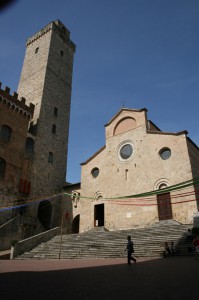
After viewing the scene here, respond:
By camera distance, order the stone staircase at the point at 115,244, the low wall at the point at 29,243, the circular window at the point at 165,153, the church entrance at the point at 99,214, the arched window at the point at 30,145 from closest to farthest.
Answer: the stone staircase at the point at 115,244 < the low wall at the point at 29,243 < the circular window at the point at 165,153 < the church entrance at the point at 99,214 < the arched window at the point at 30,145

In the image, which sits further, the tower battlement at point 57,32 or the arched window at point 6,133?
the tower battlement at point 57,32

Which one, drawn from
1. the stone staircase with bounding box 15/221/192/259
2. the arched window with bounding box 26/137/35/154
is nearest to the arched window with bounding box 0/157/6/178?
the arched window with bounding box 26/137/35/154

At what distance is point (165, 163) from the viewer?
20.2 meters

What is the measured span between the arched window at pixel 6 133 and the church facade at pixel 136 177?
8520 mm

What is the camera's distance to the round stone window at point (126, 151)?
76.7 feet

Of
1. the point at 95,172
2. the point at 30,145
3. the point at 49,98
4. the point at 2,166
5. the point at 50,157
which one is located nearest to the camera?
the point at 2,166

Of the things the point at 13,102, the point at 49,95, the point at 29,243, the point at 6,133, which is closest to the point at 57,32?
the point at 49,95

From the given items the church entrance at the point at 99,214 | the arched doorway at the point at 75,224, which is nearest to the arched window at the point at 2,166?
the arched doorway at the point at 75,224

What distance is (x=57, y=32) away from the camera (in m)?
34.4

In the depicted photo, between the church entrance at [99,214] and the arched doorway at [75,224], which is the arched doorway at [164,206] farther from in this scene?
the arched doorway at [75,224]

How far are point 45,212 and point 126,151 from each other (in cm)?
1133

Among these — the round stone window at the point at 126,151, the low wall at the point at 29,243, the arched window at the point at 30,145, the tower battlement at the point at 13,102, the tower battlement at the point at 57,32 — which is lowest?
the low wall at the point at 29,243

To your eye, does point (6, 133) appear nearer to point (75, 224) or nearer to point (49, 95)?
point (49, 95)

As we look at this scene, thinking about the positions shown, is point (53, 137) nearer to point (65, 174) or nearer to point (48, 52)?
point (65, 174)
